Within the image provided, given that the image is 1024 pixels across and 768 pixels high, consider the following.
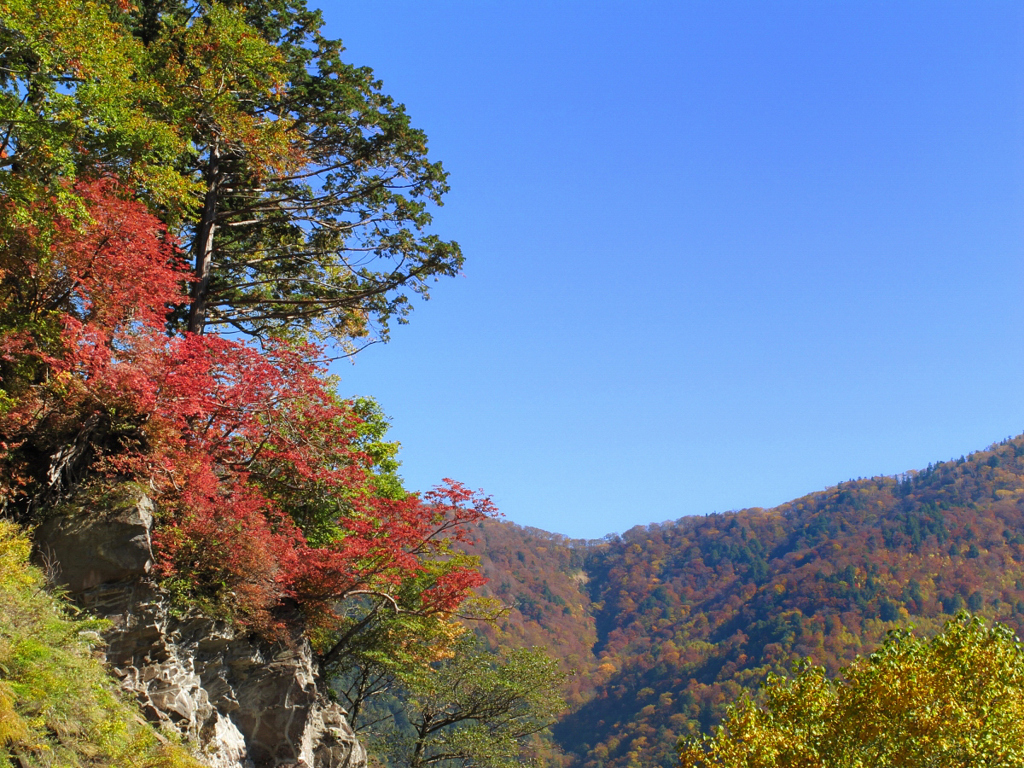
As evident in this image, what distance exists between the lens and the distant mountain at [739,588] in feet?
258

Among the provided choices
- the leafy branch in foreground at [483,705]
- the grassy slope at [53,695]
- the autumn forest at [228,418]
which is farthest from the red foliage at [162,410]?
the leafy branch in foreground at [483,705]

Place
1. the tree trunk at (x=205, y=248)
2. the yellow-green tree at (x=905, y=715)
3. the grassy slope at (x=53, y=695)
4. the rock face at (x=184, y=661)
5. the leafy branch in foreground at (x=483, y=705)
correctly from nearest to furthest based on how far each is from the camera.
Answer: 1. the grassy slope at (x=53, y=695)
2. the yellow-green tree at (x=905, y=715)
3. the rock face at (x=184, y=661)
4. the tree trunk at (x=205, y=248)
5. the leafy branch in foreground at (x=483, y=705)

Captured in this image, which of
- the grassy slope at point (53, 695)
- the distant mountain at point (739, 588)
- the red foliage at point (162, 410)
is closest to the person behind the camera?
the grassy slope at point (53, 695)

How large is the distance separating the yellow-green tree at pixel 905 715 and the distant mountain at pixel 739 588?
57.0m

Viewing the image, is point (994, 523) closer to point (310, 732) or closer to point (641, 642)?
point (641, 642)

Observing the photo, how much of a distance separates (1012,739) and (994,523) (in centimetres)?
11415

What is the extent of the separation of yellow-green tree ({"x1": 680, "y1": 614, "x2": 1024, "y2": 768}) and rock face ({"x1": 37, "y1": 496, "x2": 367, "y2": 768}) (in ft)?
19.0

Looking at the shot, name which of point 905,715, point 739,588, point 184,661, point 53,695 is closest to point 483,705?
point 184,661

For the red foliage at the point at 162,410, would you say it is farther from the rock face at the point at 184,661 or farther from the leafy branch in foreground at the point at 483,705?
Answer: the leafy branch in foreground at the point at 483,705

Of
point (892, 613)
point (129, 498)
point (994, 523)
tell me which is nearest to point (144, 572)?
point (129, 498)

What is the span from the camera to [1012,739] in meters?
7.57

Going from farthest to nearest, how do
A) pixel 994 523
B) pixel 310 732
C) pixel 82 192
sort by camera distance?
pixel 994 523
pixel 310 732
pixel 82 192

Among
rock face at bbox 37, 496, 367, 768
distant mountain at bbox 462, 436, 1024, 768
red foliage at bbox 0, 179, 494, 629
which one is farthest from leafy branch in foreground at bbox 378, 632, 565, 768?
distant mountain at bbox 462, 436, 1024, 768

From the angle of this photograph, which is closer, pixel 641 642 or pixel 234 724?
pixel 234 724
